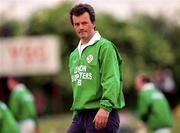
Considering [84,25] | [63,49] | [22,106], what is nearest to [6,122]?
[22,106]

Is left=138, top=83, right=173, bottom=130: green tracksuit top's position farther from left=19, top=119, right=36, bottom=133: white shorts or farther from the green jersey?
left=19, top=119, right=36, bottom=133: white shorts

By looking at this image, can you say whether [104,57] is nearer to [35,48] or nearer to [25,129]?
[25,129]

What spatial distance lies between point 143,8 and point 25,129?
81.6 ft

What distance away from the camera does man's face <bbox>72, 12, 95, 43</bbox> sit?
8445 millimetres

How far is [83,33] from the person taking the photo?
8516mm

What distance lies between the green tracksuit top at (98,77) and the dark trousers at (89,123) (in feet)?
0.27

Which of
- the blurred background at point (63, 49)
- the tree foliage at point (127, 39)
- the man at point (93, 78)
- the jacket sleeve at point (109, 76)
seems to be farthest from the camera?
the tree foliage at point (127, 39)

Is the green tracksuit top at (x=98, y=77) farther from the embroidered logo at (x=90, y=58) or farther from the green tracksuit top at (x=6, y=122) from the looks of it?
the green tracksuit top at (x=6, y=122)

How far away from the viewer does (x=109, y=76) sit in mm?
8359

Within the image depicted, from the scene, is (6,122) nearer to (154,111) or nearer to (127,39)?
(154,111)

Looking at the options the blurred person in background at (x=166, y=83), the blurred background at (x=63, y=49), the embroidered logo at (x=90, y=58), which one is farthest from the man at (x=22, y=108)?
the blurred background at (x=63, y=49)

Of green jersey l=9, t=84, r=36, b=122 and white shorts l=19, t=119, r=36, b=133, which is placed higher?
green jersey l=9, t=84, r=36, b=122

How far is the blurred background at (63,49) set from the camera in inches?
1389

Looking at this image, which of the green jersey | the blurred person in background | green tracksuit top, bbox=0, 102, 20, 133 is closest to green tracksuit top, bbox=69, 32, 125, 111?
green tracksuit top, bbox=0, 102, 20, 133
